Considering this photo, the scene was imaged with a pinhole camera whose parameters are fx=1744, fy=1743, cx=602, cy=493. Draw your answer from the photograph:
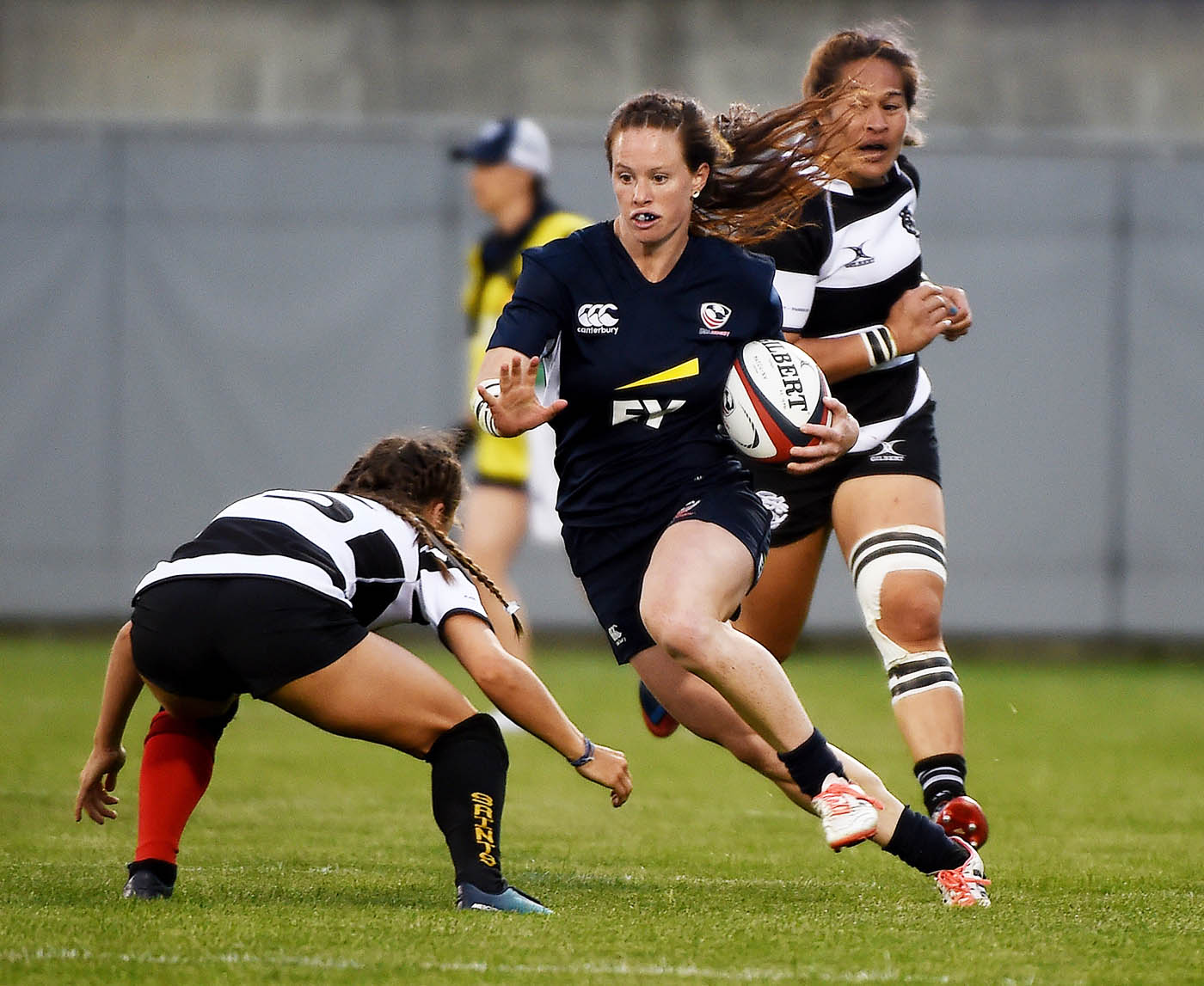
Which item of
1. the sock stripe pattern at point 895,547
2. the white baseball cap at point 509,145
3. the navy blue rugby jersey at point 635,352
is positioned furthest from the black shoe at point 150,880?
the white baseball cap at point 509,145

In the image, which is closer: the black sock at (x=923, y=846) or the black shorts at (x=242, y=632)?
the black shorts at (x=242, y=632)

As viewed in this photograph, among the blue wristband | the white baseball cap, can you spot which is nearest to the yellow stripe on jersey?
the blue wristband

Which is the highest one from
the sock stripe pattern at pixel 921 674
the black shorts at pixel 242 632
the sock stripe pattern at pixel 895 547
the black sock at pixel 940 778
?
the sock stripe pattern at pixel 895 547

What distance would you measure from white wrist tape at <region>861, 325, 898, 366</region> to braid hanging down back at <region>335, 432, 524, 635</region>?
135 centimetres

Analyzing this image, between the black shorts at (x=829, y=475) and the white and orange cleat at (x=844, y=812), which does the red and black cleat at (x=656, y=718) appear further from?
the white and orange cleat at (x=844, y=812)

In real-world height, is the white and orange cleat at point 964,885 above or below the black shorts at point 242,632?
below

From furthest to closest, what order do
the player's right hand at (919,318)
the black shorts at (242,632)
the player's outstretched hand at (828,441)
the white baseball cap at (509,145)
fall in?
the white baseball cap at (509,145), the player's right hand at (919,318), the player's outstretched hand at (828,441), the black shorts at (242,632)

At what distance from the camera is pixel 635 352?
4.50 meters

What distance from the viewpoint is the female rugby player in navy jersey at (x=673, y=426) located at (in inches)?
165

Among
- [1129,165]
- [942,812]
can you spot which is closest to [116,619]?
[1129,165]

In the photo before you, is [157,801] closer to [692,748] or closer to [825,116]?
[825,116]

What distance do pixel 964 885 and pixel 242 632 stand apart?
1.87 metres

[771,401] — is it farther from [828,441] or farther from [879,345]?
[879,345]

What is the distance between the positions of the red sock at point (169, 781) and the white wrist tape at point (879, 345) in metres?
2.19
